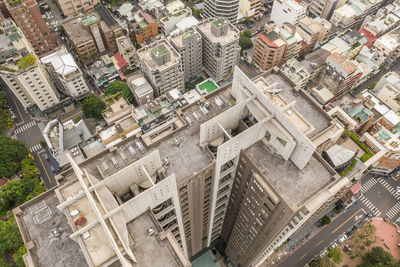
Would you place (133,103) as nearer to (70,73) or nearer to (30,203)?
(70,73)

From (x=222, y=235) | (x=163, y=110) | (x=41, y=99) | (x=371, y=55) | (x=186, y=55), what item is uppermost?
(x=41, y=99)

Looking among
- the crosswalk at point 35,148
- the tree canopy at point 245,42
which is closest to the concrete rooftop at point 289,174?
the crosswalk at point 35,148

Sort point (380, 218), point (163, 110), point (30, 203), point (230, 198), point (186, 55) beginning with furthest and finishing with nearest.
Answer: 1. point (186, 55)
2. point (163, 110)
3. point (380, 218)
4. point (230, 198)
5. point (30, 203)

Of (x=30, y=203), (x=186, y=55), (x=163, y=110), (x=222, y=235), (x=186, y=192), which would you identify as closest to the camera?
(x=30, y=203)

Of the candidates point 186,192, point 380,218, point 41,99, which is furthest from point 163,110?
point 380,218

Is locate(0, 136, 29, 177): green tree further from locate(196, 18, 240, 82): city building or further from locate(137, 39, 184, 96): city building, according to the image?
locate(196, 18, 240, 82): city building

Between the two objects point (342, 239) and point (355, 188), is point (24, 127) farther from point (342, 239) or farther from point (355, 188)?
point (342, 239)

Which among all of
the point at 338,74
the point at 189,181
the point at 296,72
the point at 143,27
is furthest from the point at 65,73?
the point at 338,74
